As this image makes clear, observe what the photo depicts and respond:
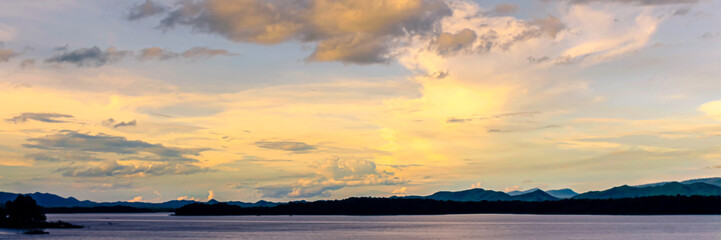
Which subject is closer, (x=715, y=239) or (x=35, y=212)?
(x=715, y=239)

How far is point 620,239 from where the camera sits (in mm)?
158250

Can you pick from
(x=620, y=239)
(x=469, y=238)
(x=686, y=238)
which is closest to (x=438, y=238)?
(x=469, y=238)

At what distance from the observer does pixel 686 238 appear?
162750mm

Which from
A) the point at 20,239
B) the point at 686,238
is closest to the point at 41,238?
the point at 20,239

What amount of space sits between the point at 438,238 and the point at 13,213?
12348 cm

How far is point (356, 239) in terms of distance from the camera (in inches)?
6324

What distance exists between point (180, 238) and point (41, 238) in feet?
105

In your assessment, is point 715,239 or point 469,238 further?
point 469,238

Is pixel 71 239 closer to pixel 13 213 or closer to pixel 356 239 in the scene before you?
pixel 13 213

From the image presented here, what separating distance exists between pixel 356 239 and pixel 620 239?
2486 inches

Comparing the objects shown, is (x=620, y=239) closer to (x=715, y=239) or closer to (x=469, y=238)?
(x=715, y=239)

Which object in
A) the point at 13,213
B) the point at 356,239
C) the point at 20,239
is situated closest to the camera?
the point at 20,239

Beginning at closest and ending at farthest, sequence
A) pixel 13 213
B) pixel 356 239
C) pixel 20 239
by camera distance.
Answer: pixel 20 239 → pixel 356 239 → pixel 13 213

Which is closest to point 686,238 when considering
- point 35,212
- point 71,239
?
point 71,239
